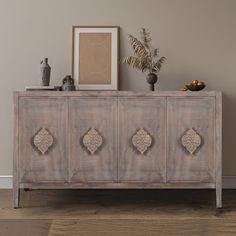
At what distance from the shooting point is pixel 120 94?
3422 millimetres

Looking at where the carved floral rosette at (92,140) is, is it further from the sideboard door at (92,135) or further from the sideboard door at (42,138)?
the sideboard door at (42,138)

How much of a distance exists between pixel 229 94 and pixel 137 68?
0.85 metres

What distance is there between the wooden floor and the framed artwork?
3.08ft

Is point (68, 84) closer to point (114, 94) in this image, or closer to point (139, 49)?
point (114, 94)

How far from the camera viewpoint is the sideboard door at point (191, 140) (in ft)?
11.3

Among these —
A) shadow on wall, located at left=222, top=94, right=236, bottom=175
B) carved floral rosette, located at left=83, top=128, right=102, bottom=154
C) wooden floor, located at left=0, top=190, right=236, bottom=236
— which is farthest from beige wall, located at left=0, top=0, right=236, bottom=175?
wooden floor, located at left=0, top=190, right=236, bottom=236

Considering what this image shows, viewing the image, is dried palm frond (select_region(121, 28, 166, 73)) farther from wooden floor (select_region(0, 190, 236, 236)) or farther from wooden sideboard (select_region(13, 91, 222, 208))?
wooden floor (select_region(0, 190, 236, 236))

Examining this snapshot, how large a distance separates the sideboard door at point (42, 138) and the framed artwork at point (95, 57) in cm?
65

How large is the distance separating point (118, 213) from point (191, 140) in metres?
0.75

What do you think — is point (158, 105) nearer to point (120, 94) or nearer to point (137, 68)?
point (120, 94)

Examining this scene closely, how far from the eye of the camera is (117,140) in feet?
11.3

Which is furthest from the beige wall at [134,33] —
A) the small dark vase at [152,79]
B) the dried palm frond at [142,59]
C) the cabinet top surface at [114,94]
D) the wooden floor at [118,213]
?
the wooden floor at [118,213]

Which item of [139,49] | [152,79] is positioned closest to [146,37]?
[139,49]

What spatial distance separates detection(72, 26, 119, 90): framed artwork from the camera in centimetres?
402
